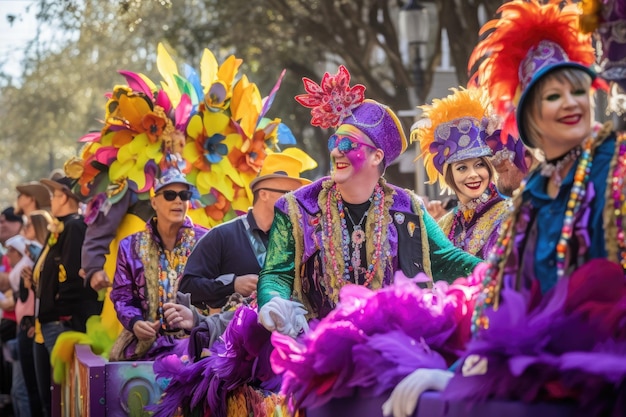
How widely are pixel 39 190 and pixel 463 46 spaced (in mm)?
6939

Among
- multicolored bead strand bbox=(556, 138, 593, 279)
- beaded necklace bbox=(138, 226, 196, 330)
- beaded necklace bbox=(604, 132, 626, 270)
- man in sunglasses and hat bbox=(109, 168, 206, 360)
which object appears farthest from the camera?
beaded necklace bbox=(138, 226, 196, 330)

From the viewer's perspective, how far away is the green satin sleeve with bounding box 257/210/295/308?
6066 mm

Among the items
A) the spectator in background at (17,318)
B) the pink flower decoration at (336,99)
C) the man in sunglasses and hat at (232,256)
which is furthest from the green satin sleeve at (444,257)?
the spectator in background at (17,318)

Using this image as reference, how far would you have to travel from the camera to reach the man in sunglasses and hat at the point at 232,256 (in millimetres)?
8305

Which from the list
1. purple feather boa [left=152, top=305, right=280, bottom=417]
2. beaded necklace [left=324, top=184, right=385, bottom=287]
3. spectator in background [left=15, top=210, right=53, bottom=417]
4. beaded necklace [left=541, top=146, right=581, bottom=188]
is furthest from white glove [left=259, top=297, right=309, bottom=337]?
spectator in background [left=15, top=210, right=53, bottom=417]

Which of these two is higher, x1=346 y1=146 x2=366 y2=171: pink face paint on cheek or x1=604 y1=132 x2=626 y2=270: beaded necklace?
x1=346 y1=146 x2=366 y2=171: pink face paint on cheek

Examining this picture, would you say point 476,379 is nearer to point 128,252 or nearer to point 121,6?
point 128,252

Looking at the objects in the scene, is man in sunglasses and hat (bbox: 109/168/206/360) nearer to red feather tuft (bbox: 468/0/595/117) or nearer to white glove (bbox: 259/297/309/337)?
white glove (bbox: 259/297/309/337)

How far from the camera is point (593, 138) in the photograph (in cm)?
417

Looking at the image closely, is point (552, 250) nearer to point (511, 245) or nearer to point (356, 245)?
point (511, 245)

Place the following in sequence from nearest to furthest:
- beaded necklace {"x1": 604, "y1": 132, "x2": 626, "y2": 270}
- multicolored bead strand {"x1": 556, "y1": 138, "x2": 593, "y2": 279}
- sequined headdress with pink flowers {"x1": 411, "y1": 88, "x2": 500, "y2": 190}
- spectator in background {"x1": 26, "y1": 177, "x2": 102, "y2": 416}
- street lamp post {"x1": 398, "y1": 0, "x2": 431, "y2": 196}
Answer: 1. beaded necklace {"x1": 604, "y1": 132, "x2": 626, "y2": 270}
2. multicolored bead strand {"x1": 556, "y1": 138, "x2": 593, "y2": 279}
3. sequined headdress with pink flowers {"x1": 411, "y1": 88, "x2": 500, "y2": 190}
4. spectator in background {"x1": 26, "y1": 177, "x2": 102, "y2": 416}
5. street lamp post {"x1": 398, "y1": 0, "x2": 431, "y2": 196}

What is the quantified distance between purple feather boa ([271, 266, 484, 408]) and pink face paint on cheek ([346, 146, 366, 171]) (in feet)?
4.81

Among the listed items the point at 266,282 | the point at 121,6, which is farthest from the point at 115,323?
the point at 266,282

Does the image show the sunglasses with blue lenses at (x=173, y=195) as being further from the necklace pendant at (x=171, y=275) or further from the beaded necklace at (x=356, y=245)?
the beaded necklace at (x=356, y=245)
